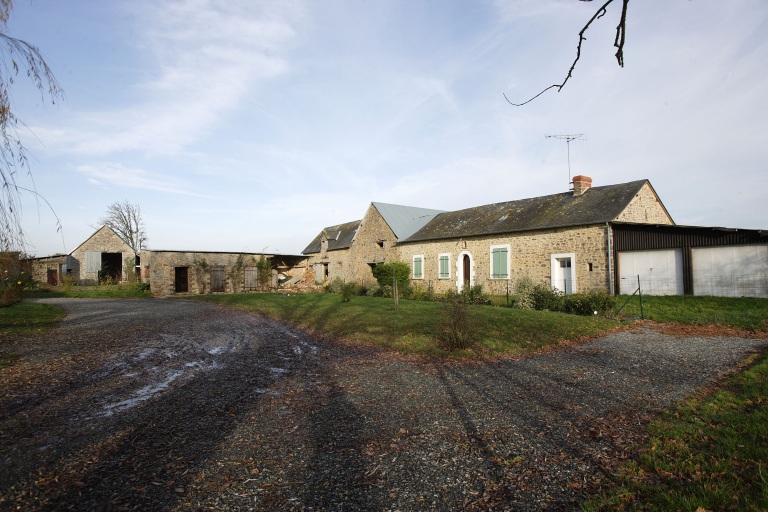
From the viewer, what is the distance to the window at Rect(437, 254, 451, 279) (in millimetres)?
22703

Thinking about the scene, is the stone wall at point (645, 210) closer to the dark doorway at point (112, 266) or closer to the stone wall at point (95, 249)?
the stone wall at point (95, 249)

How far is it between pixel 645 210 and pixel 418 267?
11.8 m

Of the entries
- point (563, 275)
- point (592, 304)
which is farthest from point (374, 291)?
point (592, 304)

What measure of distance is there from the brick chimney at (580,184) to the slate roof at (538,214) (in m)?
0.23

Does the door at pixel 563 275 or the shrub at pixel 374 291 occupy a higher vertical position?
the door at pixel 563 275

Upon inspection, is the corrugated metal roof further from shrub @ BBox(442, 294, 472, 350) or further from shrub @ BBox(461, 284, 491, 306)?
shrub @ BBox(442, 294, 472, 350)

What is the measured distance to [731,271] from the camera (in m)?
14.1

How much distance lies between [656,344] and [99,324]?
15092 millimetres

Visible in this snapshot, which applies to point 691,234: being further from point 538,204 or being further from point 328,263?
point 328,263

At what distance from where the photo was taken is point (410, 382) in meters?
6.36

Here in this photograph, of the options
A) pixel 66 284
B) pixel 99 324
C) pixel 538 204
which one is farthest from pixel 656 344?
pixel 66 284

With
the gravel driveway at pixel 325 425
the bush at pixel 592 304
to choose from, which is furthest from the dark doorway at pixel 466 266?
the gravel driveway at pixel 325 425

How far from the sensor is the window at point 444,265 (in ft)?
74.5

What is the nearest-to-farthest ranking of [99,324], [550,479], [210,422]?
[550,479] → [210,422] → [99,324]
